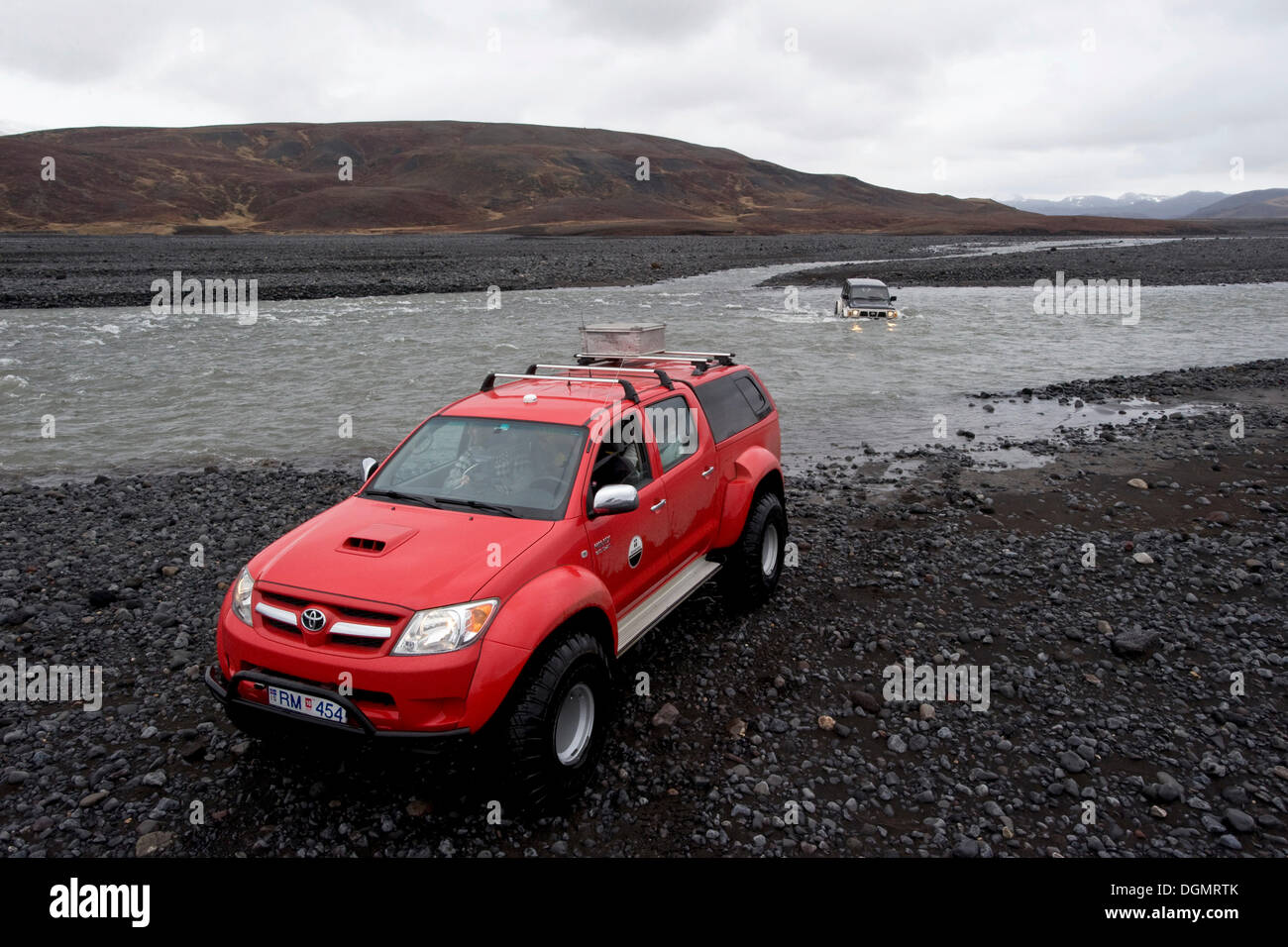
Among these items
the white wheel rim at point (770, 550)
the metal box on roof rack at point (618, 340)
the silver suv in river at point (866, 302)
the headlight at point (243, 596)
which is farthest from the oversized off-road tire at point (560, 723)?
the silver suv in river at point (866, 302)

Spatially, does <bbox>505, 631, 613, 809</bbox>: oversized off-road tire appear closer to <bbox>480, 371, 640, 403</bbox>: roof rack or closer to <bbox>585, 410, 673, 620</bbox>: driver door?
<bbox>585, 410, 673, 620</bbox>: driver door

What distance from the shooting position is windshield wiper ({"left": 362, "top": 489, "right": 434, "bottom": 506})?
548 centimetres

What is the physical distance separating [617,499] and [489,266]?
5195cm

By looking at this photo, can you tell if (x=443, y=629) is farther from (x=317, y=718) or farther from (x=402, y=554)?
(x=317, y=718)

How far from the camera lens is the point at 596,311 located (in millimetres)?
34156

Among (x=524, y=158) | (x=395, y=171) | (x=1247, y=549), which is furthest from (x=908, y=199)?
(x=1247, y=549)

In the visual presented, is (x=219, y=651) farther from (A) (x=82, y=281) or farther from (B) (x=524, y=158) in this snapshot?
(B) (x=524, y=158)

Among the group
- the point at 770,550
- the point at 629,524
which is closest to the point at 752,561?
the point at 770,550

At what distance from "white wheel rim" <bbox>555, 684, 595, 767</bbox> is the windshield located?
3.57 feet

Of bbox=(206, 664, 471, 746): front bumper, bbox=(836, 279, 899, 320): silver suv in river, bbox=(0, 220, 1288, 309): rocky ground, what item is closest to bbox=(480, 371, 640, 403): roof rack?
bbox=(206, 664, 471, 746): front bumper

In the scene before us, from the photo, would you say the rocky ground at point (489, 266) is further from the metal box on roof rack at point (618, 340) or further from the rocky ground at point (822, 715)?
the rocky ground at point (822, 715)

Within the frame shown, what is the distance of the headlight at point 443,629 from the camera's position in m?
4.29

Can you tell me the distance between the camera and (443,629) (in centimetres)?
433

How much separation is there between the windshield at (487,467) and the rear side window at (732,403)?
1.77 m
